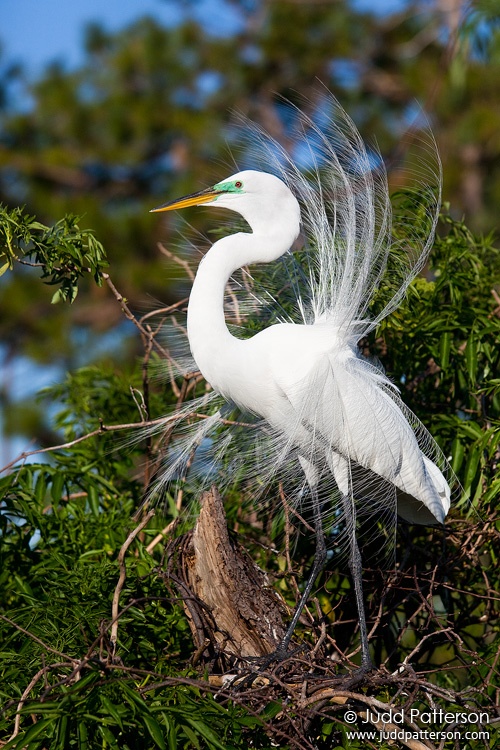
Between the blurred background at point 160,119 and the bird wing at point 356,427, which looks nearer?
the bird wing at point 356,427

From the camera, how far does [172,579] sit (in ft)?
8.06

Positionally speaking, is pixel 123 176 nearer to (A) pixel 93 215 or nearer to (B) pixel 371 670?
(A) pixel 93 215

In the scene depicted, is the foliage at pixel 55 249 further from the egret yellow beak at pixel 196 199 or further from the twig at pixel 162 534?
the twig at pixel 162 534

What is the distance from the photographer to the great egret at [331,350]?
2.64 metres

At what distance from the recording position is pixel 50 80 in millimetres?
8406

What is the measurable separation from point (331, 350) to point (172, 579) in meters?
0.83

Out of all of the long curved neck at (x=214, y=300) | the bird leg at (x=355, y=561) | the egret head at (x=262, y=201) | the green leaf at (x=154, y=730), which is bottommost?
the bird leg at (x=355, y=561)

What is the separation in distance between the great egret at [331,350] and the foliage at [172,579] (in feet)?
0.61

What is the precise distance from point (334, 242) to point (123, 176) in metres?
5.56

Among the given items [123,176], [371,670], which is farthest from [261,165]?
[123,176]

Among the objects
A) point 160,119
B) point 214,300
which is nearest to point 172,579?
point 214,300

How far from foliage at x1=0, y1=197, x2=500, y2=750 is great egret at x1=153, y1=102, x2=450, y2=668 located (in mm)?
185

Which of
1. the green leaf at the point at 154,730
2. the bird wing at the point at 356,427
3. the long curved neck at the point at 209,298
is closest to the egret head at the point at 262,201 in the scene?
the long curved neck at the point at 209,298

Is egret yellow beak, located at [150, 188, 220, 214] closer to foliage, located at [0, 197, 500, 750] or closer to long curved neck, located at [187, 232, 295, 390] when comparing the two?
long curved neck, located at [187, 232, 295, 390]
